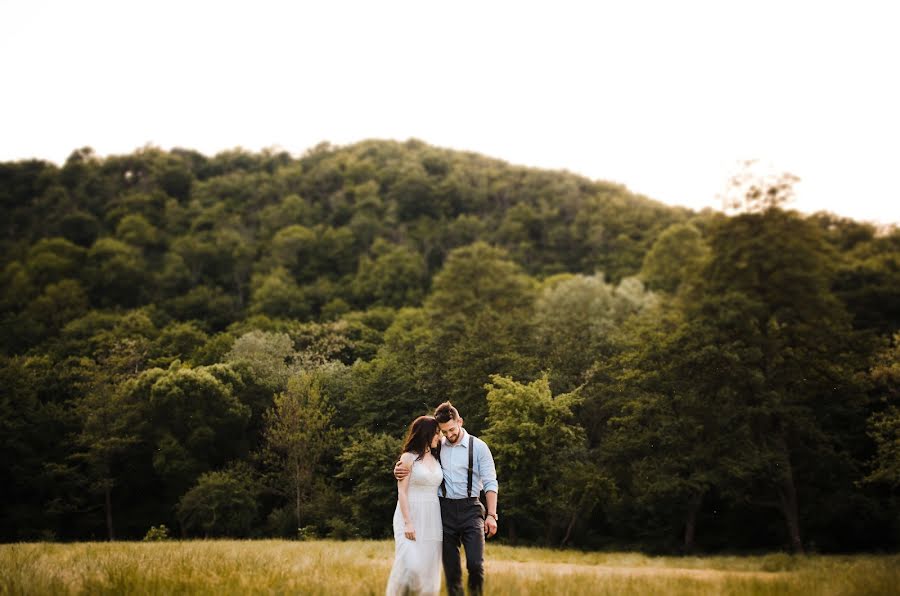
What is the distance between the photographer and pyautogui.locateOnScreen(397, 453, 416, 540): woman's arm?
726 centimetres

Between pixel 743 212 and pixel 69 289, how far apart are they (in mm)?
63905

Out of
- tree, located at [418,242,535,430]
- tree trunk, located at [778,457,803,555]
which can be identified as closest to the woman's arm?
tree trunk, located at [778,457,803,555]

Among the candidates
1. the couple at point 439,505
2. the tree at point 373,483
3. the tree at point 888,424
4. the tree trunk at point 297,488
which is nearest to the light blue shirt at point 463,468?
the couple at point 439,505

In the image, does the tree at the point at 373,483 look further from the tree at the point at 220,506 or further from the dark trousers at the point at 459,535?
the dark trousers at the point at 459,535

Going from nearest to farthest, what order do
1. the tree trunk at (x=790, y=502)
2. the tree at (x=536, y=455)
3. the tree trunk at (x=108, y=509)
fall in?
the tree trunk at (x=790, y=502)
the tree at (x=536, y=455)
the tree trunk at (x=108, y=509)

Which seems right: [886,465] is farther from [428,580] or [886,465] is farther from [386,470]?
[428,580]

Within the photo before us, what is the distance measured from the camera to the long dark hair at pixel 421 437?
762cm

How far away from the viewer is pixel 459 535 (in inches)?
→ 310

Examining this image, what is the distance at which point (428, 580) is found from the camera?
7.11 meters

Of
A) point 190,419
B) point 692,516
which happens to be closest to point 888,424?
point 692,516

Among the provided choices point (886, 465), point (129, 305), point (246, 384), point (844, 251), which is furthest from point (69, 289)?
point (844, 251)

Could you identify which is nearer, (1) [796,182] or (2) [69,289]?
(1) [796,182]

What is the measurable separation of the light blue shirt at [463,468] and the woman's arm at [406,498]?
1.87ft

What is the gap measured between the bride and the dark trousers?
257 millimetres
